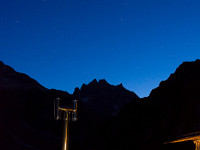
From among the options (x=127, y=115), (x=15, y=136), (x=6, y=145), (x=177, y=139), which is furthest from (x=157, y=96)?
(x=15, y=136)

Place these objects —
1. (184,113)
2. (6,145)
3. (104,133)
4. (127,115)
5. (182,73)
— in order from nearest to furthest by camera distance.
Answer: (184,113) → (182,73) → (127,115) → (104,133) → (6,145)

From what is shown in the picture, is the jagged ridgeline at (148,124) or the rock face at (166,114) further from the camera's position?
the jagged ridgeline at (148,124)

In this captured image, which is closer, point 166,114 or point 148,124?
point 166,114

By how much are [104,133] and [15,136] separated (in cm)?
7897

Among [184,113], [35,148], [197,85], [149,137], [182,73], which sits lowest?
[35,148]

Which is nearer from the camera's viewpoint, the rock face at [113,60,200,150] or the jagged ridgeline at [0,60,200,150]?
the rock face at [113,60,200,150]

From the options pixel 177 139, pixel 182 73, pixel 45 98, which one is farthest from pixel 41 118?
pixel 177 139

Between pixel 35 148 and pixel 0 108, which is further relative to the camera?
pixel 0 108

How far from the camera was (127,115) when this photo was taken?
71.8 m

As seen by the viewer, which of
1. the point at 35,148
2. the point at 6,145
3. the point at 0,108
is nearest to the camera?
the point at 6,145

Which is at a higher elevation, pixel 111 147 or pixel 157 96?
pixel 157 96

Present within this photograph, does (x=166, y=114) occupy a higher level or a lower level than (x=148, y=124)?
higher

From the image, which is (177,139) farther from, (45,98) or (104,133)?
(45,98)

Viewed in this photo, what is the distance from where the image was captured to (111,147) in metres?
63.8
